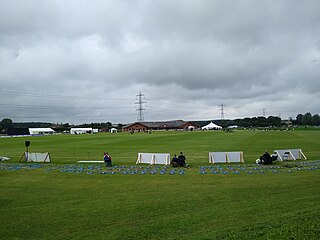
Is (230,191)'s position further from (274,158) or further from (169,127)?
(169,127)

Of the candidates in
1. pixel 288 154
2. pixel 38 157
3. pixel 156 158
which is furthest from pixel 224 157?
pixel 38 157

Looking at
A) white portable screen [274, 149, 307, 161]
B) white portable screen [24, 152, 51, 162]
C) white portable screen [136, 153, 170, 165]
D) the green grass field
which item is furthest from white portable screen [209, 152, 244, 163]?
white portable screen [24, 152, 51, 162]

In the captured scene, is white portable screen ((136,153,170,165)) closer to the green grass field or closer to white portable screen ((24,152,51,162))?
the green grass field

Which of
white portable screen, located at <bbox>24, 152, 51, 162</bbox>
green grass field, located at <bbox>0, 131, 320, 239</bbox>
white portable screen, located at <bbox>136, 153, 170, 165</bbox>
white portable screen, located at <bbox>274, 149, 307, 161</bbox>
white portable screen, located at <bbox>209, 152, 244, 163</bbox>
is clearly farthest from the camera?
white portable screen, located at <bbox>24, 152, 51, 162</bbox>

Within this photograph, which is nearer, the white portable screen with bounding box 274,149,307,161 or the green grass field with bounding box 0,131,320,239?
the green grass field with bounding box 0,131,320,239

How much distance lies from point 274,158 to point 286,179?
7867 millimetres

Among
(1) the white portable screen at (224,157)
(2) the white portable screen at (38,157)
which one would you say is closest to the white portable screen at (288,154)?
(1) the white portable screen at (224,157)

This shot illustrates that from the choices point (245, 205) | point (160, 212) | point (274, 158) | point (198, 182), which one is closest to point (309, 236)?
point (245, 205)

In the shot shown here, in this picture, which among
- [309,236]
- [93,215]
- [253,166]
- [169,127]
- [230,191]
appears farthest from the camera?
[169,127]

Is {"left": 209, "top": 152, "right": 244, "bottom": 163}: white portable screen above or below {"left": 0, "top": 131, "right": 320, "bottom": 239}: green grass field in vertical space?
above

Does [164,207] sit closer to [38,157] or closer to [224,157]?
[224,157]

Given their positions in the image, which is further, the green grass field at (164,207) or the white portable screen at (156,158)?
the white portable screen at (156,158)

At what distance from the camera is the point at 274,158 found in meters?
24.8

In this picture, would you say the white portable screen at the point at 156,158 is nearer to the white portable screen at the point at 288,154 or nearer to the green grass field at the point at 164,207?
the green grass field at the point at 164,207
